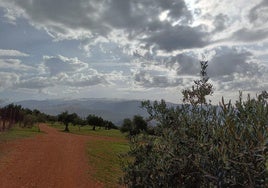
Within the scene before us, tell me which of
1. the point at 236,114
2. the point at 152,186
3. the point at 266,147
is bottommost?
the point at 152,186

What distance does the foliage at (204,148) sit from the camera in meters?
5.50

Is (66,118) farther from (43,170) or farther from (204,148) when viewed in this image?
(204,148)

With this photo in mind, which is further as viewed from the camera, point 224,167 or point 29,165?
point 29,165

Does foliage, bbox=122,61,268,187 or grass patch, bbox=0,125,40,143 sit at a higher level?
foliage, bbox=122,61,268,187

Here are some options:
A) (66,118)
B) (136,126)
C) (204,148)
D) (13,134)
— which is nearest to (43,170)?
(136,126)

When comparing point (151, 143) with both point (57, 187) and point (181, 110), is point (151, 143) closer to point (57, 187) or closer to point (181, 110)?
point (181, 110)

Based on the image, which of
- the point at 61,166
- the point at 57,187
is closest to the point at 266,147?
the point at 57,187

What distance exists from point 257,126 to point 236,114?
3.38 ft

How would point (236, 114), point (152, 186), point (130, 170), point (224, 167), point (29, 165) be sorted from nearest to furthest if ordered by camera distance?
point (224, 167), point (236, 114), point (152, 186), point (130, 170), point (29, 165)

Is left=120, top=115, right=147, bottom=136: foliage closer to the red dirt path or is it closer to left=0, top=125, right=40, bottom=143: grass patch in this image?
the red dirt path

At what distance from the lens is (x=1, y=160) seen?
29078 millimetres

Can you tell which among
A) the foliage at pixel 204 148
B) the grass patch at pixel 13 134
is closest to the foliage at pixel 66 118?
the grass patch at pixel 13 134

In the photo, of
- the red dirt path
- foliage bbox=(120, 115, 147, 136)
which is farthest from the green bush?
the red dirt path

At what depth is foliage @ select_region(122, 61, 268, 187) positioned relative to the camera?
216 inches
